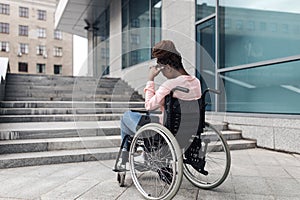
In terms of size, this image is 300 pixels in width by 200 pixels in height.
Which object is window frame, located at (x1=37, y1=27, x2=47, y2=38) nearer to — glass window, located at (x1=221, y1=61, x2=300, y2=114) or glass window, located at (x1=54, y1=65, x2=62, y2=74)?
glass window, located at (x1=54, y1=65, x2=62, y2=74)

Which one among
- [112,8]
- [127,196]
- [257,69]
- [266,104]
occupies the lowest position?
[127,196]

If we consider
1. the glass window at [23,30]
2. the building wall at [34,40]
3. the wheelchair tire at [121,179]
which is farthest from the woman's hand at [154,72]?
the glass window at [23,30]

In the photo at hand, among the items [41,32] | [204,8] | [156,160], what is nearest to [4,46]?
[41,32]

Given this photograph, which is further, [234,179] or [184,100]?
[234,179]

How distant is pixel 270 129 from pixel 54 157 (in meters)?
2.66

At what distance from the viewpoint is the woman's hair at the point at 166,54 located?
184cm

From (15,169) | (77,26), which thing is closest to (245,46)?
(15,169)

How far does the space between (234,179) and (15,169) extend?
198cm

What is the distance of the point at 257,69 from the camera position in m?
3.95

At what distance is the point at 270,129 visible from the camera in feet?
11.7

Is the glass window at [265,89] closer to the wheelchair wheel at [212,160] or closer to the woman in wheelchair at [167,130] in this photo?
the wheelchair wheel at [212,160]

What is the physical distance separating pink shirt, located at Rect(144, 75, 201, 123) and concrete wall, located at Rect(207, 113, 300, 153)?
1173mm

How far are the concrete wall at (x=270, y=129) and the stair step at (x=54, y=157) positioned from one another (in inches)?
48.8

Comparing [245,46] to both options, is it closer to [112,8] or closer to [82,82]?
[82,82]
